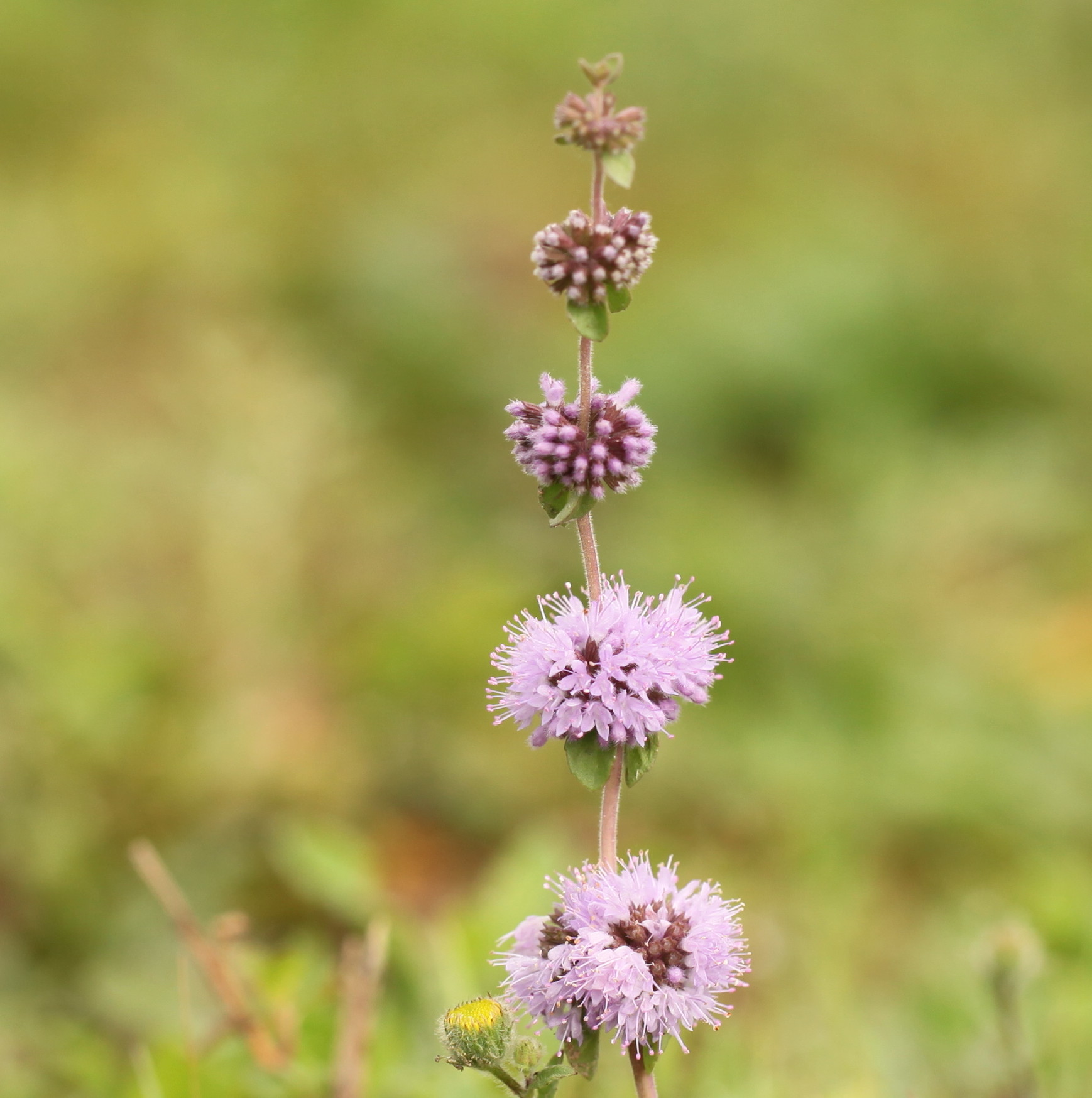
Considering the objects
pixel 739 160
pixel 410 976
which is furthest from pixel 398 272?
pixel 410 976

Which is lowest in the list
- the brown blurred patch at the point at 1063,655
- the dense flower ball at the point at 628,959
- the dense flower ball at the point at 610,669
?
the dense flower ball at the point at 628,959

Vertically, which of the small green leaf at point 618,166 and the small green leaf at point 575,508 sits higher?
the small green leaf at point 618,166

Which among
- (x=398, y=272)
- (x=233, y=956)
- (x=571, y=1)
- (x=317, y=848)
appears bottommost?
(x=233, y=956)

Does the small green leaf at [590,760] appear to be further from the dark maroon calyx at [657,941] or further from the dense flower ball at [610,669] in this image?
the dark maroon calyx at [657,941]

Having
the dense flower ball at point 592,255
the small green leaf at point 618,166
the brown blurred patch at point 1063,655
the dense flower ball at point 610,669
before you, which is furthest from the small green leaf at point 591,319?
the brown blurred patch at point 1063,655

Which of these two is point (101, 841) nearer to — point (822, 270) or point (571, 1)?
point (822, 270)

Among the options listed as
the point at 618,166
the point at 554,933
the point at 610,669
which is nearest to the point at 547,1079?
the point at 554,933

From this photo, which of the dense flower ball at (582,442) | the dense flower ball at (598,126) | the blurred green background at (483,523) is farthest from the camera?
the blurred green background at (483,523)

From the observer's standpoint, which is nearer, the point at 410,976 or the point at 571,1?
the point at 410,976
